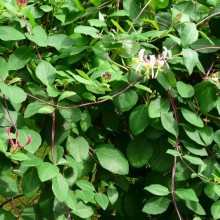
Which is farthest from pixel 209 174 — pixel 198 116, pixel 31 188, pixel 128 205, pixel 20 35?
pixel 20 35

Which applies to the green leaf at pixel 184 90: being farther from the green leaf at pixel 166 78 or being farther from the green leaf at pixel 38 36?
the green leaf at pixel 38 36

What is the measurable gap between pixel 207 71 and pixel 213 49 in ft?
0.35

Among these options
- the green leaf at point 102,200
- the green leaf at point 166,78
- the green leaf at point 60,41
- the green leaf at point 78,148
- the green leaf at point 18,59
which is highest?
the green leaf at point 60,41

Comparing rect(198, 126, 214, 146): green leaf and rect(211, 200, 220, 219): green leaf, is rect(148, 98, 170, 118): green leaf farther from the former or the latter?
rect(211, 200, 220, 219): green leaf

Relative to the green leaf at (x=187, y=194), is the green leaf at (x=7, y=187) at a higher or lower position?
higher

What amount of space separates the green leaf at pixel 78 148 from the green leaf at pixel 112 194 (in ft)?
0.53

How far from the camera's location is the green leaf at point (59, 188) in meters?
1.04

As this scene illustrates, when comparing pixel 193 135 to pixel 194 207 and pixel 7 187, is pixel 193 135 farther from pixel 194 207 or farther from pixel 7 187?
pixel 7 187

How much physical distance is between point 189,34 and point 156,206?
0.45 meters

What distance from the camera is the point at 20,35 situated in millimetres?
1124

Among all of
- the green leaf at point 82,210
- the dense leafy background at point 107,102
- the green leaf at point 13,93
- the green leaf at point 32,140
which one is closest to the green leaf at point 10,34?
the dense leafy background at point 107,102

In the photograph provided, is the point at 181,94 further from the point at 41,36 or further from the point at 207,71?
the point at 41,36

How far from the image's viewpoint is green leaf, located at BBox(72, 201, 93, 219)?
1194 millimetres

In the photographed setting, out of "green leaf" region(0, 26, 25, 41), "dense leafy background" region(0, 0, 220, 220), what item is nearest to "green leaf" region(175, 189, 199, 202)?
"dense leafy background" region(0, 0, 220, 220)
